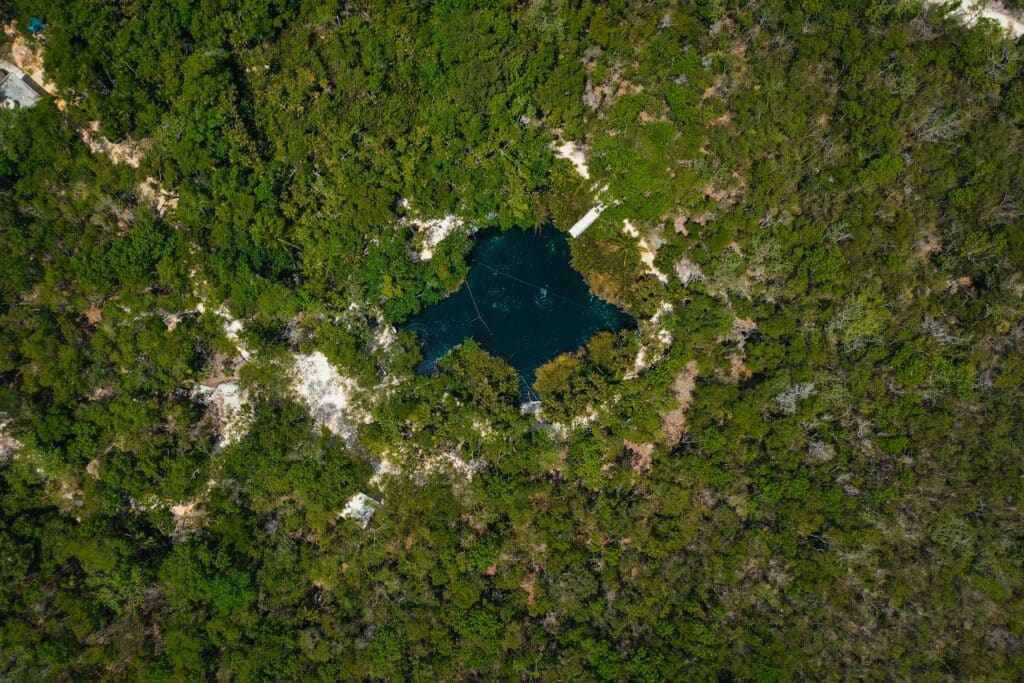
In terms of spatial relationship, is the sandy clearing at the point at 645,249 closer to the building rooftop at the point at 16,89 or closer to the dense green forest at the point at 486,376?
the dense green forest at the point at 486,376

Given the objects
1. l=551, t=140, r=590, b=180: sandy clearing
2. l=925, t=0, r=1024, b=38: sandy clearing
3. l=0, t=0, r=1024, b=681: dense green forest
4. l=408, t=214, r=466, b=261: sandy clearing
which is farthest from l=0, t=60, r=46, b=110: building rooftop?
l=925, t=0, r=1024, b=38: sandy clearing

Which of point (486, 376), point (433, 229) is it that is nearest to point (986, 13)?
point (433, 229)

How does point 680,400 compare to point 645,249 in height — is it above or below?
below

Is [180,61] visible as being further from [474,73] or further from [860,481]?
[860,481]

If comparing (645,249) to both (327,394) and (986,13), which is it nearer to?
(327,394)

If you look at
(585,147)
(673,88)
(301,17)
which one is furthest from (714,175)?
(301,17)

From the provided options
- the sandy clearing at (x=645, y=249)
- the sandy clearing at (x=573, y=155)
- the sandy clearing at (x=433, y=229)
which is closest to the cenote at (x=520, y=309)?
the sandy clearing at (x=433, y=229)

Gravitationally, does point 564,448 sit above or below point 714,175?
below
